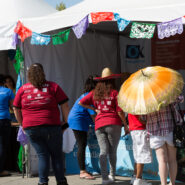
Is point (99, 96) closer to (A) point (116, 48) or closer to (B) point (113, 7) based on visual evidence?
(B) point (113, 7)

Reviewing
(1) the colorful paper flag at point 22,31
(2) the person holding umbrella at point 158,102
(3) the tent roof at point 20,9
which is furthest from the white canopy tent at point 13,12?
(2) the person holding umbrella at point 158,102

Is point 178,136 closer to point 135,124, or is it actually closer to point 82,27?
point 135,124

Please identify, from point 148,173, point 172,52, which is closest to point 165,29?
point 148,173

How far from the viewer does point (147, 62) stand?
9.45 meters

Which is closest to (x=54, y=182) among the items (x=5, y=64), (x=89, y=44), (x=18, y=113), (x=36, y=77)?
(x=18, y=113)

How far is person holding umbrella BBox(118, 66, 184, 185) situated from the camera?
471 centimetres

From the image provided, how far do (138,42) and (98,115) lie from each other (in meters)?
3.84

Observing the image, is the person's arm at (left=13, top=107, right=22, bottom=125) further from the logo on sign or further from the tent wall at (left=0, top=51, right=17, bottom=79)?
the tent wall at (left=0, top=51, right=17, bottom=79)

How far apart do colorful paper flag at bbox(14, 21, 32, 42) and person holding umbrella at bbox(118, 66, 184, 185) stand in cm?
229

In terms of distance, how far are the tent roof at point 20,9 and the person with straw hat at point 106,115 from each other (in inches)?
106

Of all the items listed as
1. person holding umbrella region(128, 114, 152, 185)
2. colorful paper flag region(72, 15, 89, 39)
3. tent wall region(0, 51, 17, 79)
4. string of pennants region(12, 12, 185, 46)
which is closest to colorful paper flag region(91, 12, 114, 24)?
string of pennants region(12, 12, 185, 46)

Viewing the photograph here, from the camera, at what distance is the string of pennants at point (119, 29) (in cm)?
574

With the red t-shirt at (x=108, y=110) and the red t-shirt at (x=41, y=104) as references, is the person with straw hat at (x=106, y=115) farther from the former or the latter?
the red t-shirt at (x=41, y=104)

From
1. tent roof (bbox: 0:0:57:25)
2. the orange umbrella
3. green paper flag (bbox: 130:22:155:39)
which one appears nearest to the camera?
the orange umbrella
